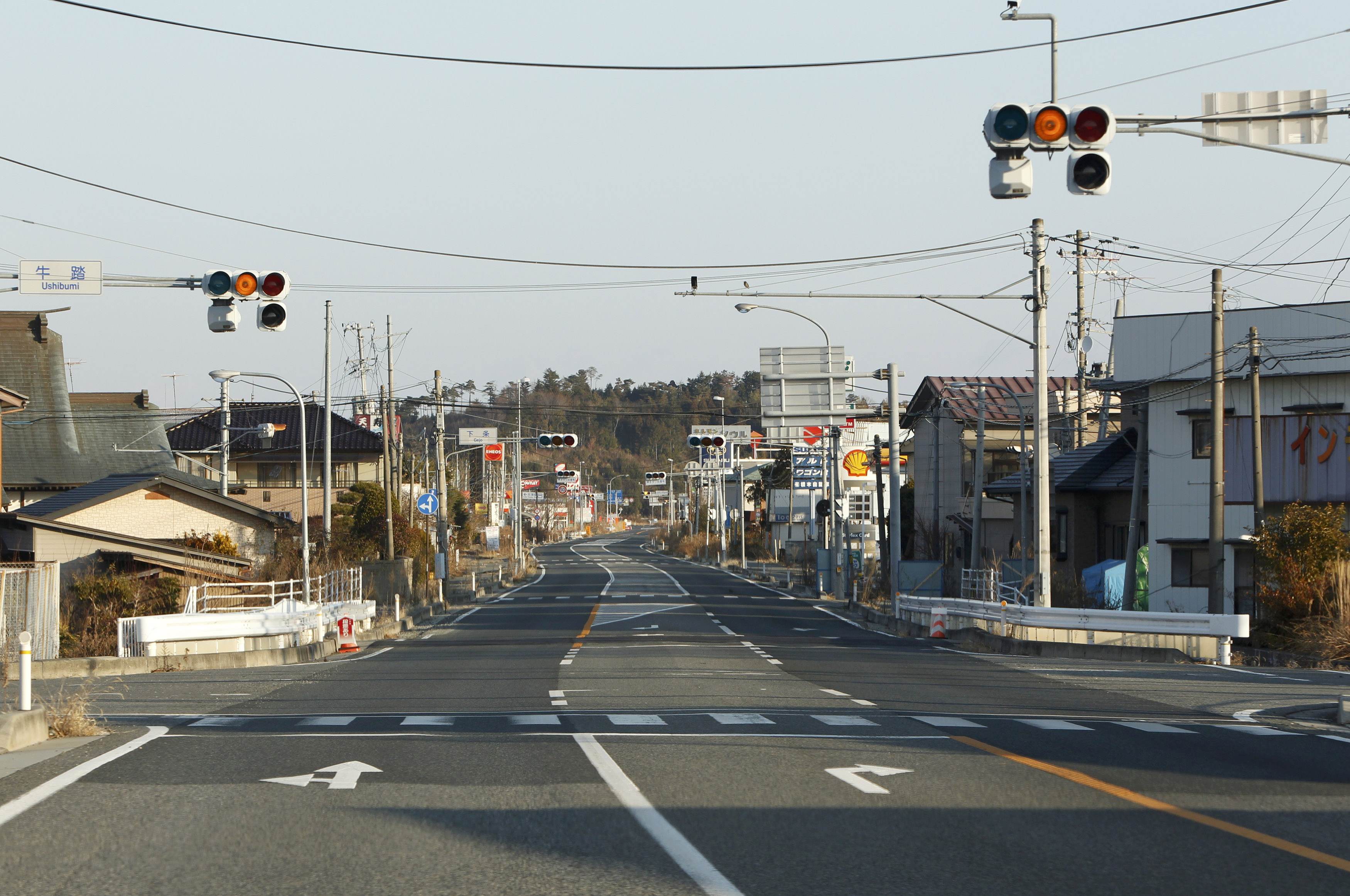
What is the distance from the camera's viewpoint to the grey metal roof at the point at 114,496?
39375 mm

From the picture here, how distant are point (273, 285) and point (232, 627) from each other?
9.80m

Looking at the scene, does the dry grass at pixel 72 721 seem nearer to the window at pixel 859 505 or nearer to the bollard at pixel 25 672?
the bollard at pixel 25 672

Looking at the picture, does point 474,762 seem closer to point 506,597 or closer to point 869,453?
point 506,597

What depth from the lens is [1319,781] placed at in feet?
31.9

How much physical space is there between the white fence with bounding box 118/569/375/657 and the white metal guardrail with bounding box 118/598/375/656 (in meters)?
0.01

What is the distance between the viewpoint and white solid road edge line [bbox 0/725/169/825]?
325 inches

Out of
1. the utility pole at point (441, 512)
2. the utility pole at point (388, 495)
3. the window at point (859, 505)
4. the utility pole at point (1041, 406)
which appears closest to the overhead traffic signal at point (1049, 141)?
the utility pole at point (1041, 406)

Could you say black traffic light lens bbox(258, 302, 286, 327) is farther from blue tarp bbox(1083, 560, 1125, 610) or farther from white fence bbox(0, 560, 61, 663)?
blue tarp bbox(1083, 560, 1125, 610)

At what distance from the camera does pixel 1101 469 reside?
47531mm

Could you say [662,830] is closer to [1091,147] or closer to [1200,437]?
[1091,147]

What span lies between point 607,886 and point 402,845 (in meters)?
1.52

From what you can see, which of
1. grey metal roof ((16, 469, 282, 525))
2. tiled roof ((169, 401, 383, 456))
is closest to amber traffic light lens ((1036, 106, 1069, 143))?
grey metal roof ((16, 469, 282, 525))

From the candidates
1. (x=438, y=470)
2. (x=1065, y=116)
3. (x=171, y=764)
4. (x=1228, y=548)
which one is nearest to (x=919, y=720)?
(x=1065, y=116)

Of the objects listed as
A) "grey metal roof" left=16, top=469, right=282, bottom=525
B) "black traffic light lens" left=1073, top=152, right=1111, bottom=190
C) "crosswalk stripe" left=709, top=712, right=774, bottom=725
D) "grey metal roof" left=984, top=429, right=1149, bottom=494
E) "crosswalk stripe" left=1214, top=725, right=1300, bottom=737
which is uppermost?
"black traffic light lens" left=1073, top=152, right=1111, bottom=190
